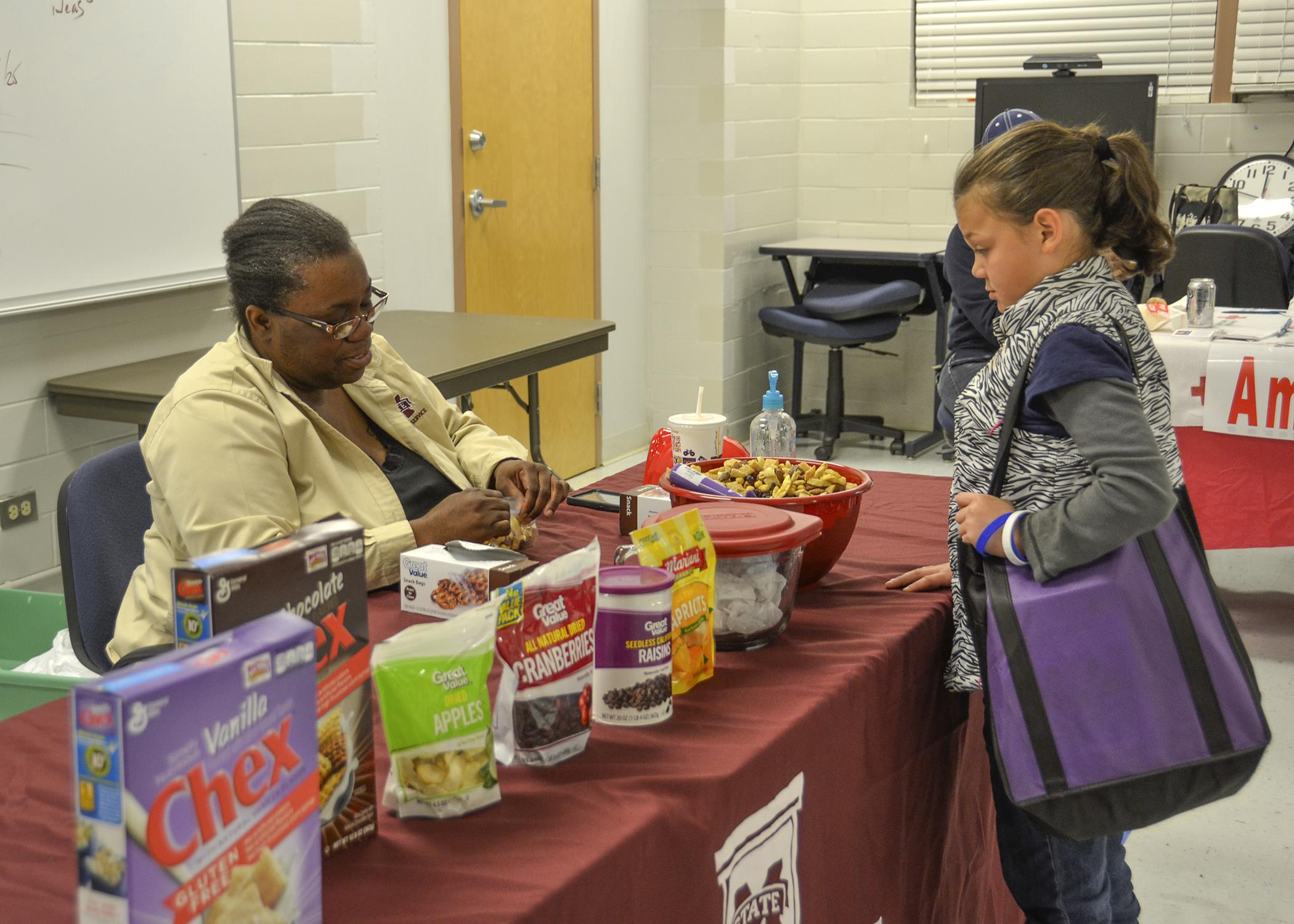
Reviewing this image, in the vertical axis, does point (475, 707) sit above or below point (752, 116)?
below

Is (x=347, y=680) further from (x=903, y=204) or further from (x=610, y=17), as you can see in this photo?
(x=903, y=204)

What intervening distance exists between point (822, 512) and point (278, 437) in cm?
73

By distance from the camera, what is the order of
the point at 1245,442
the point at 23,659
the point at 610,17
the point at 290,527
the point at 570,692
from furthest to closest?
the point at 610,17
the point at 1245,442
the point at 23,659
the point at 290,527
the point at 570,692

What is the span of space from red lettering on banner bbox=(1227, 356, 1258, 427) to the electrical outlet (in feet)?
10.3

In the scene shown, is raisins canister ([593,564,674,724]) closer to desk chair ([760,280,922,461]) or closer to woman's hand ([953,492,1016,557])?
woman's hand ([953,492,1016,557])

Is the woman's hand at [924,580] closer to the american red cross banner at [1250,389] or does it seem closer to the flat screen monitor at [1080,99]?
the american red cross banner at [1250,389]

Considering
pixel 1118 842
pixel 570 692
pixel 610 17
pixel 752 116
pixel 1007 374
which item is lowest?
pixel 1118 842

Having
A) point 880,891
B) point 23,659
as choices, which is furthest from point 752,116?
point 880,891

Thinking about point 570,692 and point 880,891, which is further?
point 880,891

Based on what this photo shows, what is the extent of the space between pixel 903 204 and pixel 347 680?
18.4 ft

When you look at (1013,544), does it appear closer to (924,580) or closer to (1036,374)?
(1036,374)

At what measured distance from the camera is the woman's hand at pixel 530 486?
78.1 inches

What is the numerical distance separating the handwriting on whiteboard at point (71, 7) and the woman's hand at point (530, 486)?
1.70 meters

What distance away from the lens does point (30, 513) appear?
3070 millimetres
